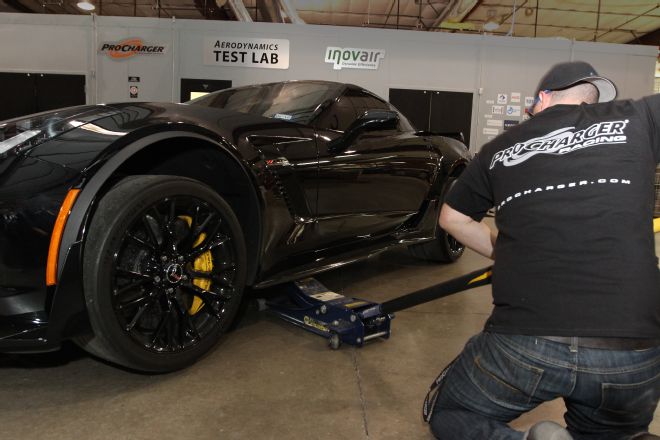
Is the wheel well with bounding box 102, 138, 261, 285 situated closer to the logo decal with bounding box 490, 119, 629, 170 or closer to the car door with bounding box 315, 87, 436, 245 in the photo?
the car door with bounding box 315, 87, 436, 245

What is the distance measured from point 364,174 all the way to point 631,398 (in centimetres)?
179

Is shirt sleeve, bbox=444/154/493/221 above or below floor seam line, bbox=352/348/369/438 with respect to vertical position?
above

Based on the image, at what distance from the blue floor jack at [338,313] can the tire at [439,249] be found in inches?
60.6

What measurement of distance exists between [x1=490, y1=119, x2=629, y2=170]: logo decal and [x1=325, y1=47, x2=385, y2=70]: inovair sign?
7.75m

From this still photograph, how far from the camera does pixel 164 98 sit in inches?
341

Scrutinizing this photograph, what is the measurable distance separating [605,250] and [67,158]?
158 centimetres

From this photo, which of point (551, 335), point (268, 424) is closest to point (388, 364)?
point (268, 424)

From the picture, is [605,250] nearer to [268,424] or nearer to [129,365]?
[268,424]

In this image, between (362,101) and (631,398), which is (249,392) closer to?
(631,398)

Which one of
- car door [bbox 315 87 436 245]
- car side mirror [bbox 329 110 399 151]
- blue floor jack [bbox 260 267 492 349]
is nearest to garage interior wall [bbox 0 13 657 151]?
car door [bbox 315 87 436 245]

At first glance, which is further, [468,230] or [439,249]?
[439,249]

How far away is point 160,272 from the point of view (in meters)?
1.85

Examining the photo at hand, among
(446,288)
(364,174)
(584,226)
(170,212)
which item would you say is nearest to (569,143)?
(584,226)

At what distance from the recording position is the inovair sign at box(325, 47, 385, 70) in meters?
8.59
